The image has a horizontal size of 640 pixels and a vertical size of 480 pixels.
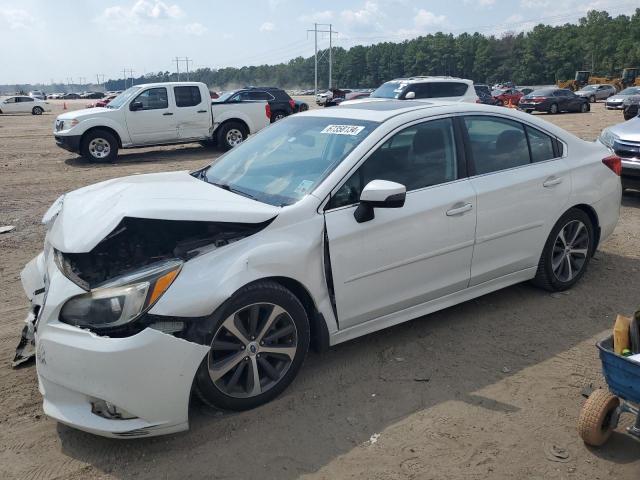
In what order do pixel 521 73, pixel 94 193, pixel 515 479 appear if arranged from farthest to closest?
pixel 521 73, pixel 94 193, pixel 515 479

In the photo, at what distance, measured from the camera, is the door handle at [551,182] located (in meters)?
4.57

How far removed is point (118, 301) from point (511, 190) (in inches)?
116

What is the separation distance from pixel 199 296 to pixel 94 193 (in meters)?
1.38

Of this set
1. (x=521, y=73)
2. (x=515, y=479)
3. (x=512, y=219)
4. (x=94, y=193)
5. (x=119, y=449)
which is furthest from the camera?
(x=521, y=73)

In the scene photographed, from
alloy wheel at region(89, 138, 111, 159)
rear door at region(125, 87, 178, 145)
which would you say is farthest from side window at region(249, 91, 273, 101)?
alloy wheel at region(89, 138, 111, 159)

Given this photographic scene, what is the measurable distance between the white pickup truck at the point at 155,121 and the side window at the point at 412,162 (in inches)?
394

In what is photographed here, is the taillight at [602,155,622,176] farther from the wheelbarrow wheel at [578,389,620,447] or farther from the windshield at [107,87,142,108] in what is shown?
the windshield at [107,87,142,108]

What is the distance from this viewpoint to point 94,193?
3820 millimetres

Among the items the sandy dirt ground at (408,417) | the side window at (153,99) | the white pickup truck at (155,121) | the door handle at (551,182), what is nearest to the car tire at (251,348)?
the sandy dirt ground at (408,417)

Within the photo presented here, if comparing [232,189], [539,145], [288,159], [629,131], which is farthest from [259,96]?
[232,189]

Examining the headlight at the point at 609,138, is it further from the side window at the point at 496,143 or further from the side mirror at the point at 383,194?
the side mirror at the point at 383,194

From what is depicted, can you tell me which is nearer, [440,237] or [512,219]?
[440,237]

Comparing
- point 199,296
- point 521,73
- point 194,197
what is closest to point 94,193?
point 194,197

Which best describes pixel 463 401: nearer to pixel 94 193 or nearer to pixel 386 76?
pixel 94 193
